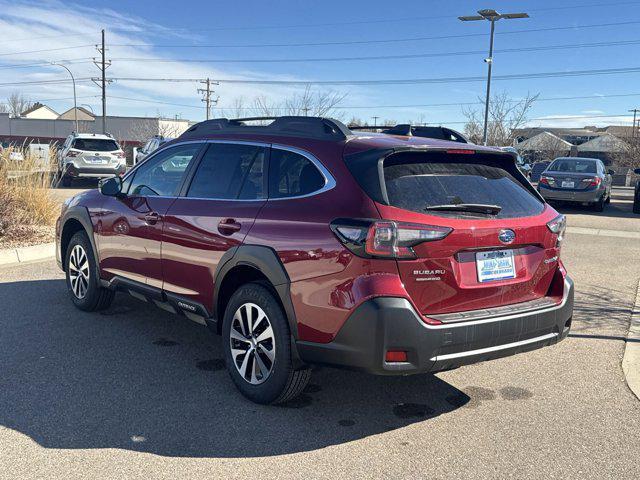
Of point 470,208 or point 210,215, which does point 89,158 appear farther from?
point 470,208

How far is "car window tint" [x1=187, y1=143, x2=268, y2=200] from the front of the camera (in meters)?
4.06

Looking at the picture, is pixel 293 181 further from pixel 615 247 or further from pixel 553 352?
pixel 615 247

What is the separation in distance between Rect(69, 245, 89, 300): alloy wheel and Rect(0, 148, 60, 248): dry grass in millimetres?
3437

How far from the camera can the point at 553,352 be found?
5.04m

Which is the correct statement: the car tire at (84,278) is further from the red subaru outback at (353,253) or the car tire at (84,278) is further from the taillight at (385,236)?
the taillight at (385,236)

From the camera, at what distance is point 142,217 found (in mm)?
4855

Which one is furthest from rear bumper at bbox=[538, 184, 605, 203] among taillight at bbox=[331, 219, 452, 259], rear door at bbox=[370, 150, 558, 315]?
Result: taillight at bbox=[331, 219, 452, 259]

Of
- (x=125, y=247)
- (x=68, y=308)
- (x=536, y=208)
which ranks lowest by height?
(x=68, y=308)

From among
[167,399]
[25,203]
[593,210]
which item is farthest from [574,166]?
[167,399]

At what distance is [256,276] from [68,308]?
293 cm

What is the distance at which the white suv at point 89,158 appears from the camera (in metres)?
19.2

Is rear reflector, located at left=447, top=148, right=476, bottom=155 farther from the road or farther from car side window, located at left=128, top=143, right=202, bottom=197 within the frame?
car side window, located at left=128, top=143, right=202, bottom=197

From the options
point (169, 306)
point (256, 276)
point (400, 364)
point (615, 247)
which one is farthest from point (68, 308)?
point (615, 247)

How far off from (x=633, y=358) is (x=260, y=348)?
122 inches
